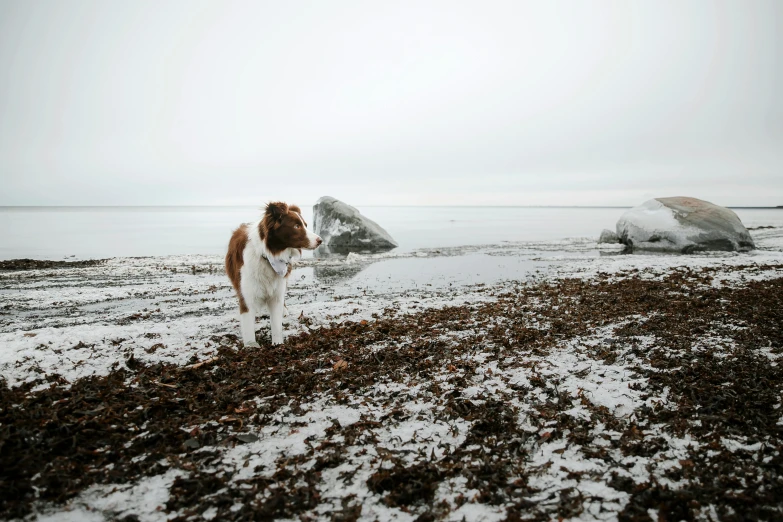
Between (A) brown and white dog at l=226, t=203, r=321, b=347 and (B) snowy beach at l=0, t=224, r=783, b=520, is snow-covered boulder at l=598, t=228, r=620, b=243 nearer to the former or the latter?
(B) snowy beach at l=0, t=224, r=783, b=520

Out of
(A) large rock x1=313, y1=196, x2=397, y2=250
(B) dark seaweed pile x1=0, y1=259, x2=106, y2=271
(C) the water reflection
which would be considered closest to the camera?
(B) dark seaweed pile x1=0, y1=259, x2=106, y2=271

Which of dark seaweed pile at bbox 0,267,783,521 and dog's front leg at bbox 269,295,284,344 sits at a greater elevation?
dog's front leg at bbox 269,295,284,344

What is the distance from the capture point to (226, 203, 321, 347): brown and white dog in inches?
231

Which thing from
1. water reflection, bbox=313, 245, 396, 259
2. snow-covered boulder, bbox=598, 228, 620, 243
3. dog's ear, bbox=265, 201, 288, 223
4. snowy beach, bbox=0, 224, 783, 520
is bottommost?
snowy beach, bbox=0, 224, 783, 520

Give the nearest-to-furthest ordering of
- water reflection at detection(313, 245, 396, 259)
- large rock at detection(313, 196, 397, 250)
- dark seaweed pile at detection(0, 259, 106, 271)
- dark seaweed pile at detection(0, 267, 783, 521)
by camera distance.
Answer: dark seaweed pile at detection(0, 267, 783, 521), dark seaweed pile at detection(0, 259, 106, 271), water reflection at detection(313, 245, 396, 259), large rock at detection(313, 196, 397, 250)

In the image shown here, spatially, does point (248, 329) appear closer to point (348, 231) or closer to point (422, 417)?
point (422, 417)

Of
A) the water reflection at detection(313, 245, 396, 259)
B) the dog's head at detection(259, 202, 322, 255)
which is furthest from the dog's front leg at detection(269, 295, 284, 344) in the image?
the water reflection at detection(313, 245, 396, 259)

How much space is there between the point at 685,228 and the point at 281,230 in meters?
17.5

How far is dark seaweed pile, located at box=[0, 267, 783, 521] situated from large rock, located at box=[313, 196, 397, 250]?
15900 millimetres

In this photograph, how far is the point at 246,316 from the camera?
5.92m

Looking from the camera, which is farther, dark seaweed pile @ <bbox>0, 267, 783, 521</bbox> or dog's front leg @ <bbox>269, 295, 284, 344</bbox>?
dog's front leg @ <bbox>269, 295, 284, 344</bbox>

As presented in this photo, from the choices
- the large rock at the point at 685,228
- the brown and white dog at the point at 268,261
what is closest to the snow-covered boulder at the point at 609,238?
the large rock at the point at 685,228

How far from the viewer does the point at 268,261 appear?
5941mm

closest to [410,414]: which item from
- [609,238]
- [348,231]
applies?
[348,231]
